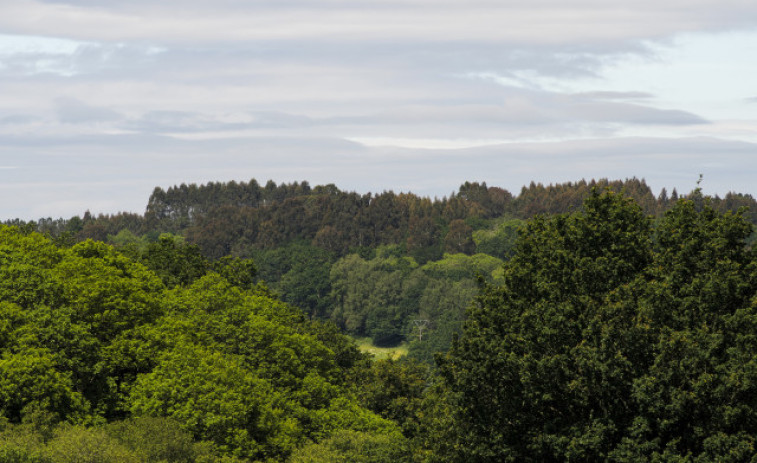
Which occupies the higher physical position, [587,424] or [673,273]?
[673,273]

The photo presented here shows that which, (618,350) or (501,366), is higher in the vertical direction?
(618,350)

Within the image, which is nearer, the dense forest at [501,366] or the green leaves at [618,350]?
the green leaves at [618,350]

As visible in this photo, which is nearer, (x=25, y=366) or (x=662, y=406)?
(x=662, y=406)

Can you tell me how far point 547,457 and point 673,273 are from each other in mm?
9831

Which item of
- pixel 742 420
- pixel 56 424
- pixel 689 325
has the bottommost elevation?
pixel 56 424

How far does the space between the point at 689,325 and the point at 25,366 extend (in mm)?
37071

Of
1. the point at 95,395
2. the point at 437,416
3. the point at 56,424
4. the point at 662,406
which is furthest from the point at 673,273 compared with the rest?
the point at 95,395

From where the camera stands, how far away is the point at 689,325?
42.7m

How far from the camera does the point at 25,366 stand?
58500 millimetres

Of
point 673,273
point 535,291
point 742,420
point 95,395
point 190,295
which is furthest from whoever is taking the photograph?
point 190,295

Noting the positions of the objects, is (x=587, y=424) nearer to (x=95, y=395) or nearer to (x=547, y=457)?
(x=547, y=457)

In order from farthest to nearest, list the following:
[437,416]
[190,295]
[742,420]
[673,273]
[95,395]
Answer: [190,295], [95,395], [437,416], [673,273], [742,420]

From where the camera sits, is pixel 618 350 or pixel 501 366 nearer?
pixel 618 350

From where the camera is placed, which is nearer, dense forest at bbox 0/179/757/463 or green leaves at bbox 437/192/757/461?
green leaves at bbox 437/192/757/461
